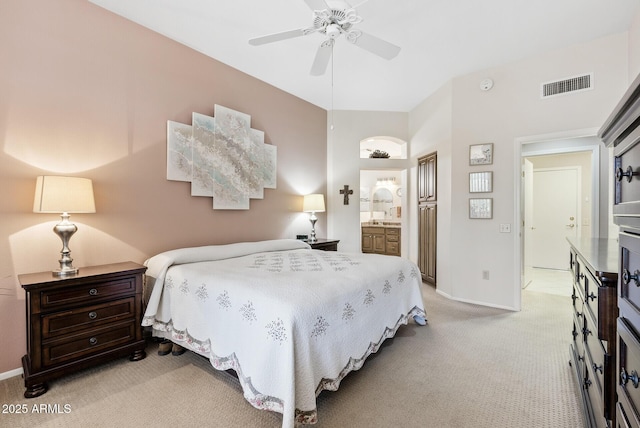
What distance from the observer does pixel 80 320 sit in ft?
6.86

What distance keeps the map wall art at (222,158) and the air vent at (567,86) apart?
3195 mm

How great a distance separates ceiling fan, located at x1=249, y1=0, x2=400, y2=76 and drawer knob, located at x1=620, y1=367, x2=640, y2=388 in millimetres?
2256

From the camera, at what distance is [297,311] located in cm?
156

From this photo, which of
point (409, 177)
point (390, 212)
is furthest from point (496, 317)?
point (390, 212)

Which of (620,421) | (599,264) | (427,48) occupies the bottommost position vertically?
(620,421)

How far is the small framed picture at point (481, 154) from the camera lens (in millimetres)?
3607

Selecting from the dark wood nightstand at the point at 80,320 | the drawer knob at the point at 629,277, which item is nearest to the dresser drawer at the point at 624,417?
the drawer knob at the point at 629,277

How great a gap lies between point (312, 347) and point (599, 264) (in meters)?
1.40

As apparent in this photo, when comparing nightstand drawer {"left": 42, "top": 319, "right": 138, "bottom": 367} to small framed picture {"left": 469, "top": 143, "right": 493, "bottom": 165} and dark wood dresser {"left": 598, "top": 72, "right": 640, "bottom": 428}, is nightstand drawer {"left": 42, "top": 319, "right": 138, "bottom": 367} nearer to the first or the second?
dark wood dresser {"left": 598, "top": 72, "right": 640, "bottom": 428}

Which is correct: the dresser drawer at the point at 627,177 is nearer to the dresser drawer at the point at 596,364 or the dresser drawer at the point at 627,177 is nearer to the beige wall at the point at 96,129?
the dresser drawer at the point at 596,364

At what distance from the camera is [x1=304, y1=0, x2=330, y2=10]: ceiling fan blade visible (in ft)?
6.35

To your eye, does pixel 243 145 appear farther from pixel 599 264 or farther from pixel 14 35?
pixel 599 264

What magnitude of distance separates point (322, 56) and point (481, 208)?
2590 mm

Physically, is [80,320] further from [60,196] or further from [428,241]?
[428,241]
